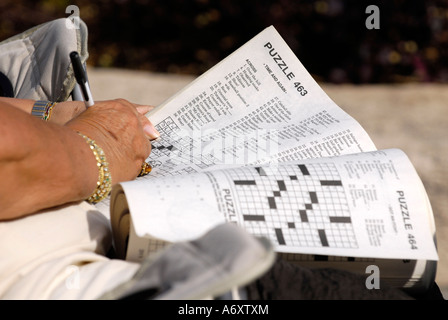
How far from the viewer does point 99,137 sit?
39.0 inches

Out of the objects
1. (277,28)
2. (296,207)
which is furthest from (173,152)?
(277,28)

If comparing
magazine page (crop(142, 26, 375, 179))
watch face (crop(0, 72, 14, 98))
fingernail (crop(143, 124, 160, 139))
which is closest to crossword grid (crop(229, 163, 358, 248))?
magazine page (crop(142, 26, 375, 179))

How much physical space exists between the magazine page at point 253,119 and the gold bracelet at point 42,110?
20 cm

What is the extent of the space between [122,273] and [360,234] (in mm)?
350

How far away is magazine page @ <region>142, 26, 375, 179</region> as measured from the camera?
112cm

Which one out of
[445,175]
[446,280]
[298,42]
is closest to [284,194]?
[446,280]

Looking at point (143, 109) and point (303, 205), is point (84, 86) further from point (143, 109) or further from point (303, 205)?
point (303, 205)

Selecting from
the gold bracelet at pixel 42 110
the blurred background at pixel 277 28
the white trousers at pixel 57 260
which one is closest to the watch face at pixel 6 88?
the gold bracelet at pixel 42 110

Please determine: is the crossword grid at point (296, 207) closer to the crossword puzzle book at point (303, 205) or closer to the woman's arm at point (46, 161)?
the crossword puzzle book at point (303, 205)

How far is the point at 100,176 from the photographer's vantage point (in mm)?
944

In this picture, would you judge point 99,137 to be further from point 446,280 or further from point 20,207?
point 446,280

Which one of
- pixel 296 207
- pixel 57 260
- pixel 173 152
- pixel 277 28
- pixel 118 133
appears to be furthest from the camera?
pixel 277 28

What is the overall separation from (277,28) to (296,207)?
8.94ft

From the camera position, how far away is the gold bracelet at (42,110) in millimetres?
1184
